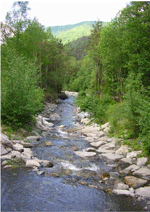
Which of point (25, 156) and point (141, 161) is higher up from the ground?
point (25, 156)

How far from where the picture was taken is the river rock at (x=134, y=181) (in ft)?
27.5

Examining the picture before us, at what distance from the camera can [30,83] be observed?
15875mm

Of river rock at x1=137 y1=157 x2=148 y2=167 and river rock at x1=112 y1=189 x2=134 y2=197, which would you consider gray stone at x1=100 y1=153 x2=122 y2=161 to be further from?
river rock at x1=112 y1=189 x2=134 y2=197

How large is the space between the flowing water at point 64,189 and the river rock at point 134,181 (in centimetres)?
60

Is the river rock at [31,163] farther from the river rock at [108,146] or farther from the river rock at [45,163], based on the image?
the river rock at [108,146]

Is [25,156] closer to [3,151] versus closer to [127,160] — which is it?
[3,151]

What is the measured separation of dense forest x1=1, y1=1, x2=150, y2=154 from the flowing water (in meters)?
3.58

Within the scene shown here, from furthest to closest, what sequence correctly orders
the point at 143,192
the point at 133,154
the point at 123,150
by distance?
the point at 123,150, the point at 133,154, the point at 143,192

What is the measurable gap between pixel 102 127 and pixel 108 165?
729 centimetres

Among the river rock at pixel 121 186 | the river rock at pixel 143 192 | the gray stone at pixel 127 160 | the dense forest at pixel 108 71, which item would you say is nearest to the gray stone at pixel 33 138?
the dense forest at pixel 108 71

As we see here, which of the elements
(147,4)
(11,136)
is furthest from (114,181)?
(147,4)

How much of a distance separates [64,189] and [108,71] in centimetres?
2136

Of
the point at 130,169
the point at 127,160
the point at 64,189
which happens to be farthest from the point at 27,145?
the point at 130,169

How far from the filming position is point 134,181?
8.59 metres
